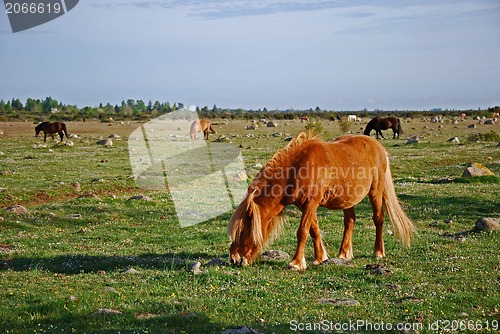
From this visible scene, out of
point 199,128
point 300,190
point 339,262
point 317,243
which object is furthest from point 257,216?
point 199,128

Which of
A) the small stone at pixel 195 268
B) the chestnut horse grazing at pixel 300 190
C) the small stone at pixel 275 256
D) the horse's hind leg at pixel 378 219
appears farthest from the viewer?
the horse's hind leg at pixel 378 219

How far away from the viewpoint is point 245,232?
12.3 meters

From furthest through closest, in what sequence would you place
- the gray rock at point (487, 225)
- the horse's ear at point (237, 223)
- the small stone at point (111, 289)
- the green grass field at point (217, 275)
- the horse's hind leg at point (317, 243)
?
the gray rock at point (487, 225) → the horse's hind leg at point (317, 243) → the horse's ear at point (237, 223) → the small stone at point (111, 289) → the green grass field at point (217, 275)

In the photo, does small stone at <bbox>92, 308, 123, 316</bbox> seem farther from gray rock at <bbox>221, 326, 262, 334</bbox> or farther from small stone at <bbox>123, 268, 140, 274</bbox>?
small stone at <bbox>123, 268, 140, 274</bbox>

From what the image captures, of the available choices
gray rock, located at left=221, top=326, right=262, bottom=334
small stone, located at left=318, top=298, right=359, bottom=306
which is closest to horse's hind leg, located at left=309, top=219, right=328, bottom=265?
small stone, located at left=318, top=298, right=359, bottom=306

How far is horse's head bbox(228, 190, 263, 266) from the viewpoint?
40.2ft

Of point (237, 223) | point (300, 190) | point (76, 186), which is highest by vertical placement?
point (300, 190)

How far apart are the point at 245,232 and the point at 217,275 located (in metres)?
1.20

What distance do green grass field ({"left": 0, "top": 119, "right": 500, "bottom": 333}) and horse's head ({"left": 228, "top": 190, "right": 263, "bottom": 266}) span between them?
35 centimetres

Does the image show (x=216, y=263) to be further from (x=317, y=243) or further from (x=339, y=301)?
(x=339, y=301)

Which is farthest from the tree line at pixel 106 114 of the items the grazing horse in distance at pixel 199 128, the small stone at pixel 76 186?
the small stone at pixel 76 186

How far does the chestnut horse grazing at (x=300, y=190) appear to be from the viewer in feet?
40.7

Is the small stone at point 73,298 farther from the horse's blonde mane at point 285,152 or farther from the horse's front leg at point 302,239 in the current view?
the horse's blonde mane at point 285,152

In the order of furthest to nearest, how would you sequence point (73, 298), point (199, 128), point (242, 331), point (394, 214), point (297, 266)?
point (199, 128)
point (394, 214)
point (297, 266)
point (73, 298)
point (242, 331)
